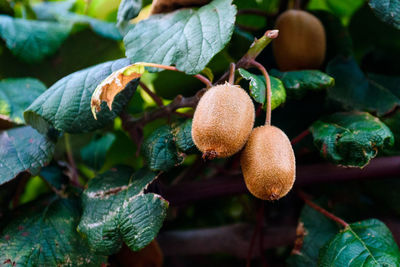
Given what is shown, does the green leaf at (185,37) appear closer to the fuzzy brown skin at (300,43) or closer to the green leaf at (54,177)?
the fuzzy brown skin at (300,43)

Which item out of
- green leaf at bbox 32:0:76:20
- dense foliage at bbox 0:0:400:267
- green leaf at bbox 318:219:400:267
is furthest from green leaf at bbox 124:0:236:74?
green leaf at bbox 32:0:76:20

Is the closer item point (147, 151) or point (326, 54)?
point (147, 151)

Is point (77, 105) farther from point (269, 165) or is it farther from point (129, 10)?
point (269, 165)

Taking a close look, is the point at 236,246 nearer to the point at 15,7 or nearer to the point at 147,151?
the point at 147,151

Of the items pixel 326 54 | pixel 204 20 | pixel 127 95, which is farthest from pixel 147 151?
pixel 326 54

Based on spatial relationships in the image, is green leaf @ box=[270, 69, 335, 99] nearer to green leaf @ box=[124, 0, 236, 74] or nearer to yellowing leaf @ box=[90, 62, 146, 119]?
green leaf @ box=[124, 0, 236, 74]

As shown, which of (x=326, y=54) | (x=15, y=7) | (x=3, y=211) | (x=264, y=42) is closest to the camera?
(x=264, y=42)
